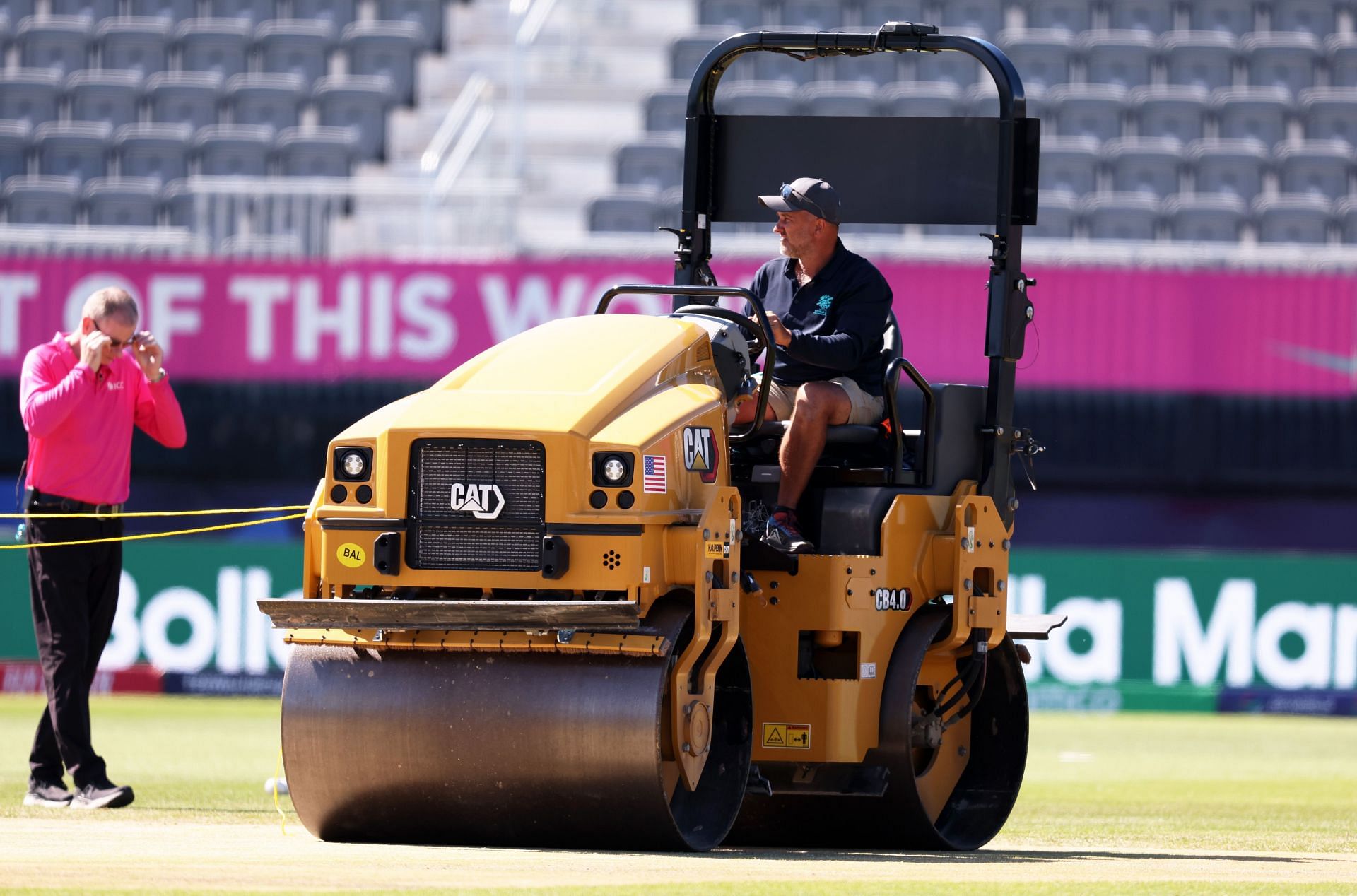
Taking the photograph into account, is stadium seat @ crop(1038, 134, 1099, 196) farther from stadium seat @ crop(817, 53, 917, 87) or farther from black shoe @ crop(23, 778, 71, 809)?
black shoe @ crop(23, 778, 71, 809)

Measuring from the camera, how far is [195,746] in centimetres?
1334

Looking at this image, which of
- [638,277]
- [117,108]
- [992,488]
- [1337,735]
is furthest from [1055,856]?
[117,108]

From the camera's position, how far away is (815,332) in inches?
327

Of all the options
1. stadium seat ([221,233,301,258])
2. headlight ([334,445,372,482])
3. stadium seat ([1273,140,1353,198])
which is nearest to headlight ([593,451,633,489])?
headlight ([334,445,372,482])

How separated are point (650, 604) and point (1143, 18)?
18.9 meters

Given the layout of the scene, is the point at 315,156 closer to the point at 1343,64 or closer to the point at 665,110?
the point at 665,110

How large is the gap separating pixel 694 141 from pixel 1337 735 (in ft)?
28.7

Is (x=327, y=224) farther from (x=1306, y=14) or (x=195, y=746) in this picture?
(x=1306, y=14)

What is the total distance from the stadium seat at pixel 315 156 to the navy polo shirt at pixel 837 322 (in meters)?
14.7

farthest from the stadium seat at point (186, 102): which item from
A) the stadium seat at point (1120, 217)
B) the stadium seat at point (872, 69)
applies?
the stadium seat at point (1120, 217)

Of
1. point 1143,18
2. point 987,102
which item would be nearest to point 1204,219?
point 987,102

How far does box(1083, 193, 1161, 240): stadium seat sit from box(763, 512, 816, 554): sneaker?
14.3 meters

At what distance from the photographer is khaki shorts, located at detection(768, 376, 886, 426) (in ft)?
27.1

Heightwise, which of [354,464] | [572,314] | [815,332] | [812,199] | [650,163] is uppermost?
[650,163]
